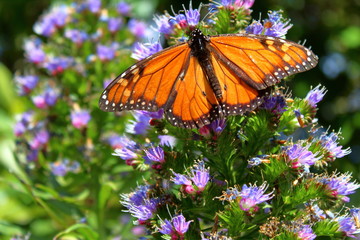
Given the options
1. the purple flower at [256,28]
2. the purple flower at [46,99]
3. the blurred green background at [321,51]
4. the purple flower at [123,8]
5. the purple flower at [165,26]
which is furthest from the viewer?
the blurred green background at [321,51]

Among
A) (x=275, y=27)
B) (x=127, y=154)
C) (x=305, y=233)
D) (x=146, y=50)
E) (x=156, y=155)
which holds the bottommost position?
(x=305, y=233)

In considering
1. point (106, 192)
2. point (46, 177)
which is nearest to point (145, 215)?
point (106, 192)

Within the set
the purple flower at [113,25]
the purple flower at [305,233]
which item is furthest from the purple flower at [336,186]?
the purple flower at [113,25]

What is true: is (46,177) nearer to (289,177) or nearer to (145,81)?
(145,81)

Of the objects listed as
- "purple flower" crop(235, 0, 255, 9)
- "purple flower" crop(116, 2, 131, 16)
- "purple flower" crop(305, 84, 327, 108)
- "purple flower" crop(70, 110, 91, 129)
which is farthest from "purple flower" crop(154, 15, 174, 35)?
"purple flower" crop(116, 2, 131, 16)

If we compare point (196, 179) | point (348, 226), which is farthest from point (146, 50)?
point (348, 226)

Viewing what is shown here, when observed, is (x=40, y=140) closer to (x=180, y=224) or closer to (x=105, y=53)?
(x=105, y=53)

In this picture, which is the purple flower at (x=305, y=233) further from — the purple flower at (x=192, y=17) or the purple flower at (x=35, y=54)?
the purple flower at (x=35, y=54)
